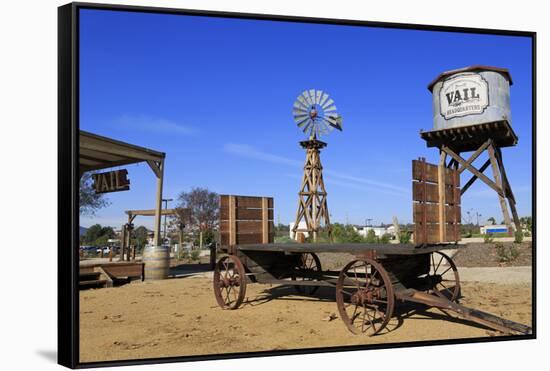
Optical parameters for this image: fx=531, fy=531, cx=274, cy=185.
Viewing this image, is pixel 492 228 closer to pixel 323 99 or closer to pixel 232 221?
pixel 323 99

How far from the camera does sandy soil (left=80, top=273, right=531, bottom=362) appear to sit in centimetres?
621

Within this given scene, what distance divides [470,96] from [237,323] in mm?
9580

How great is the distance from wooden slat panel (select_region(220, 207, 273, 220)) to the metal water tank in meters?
6.42

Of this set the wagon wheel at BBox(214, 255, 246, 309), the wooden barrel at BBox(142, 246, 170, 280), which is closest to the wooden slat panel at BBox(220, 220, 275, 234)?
the wagon wheel at BBox(214, 255, 246, 309)

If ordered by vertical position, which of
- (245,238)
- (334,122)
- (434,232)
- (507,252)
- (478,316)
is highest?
(334,122)

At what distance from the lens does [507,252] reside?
45.0ft

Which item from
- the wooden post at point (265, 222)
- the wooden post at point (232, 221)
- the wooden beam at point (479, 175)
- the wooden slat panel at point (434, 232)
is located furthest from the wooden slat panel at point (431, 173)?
the wooden beam at point (479, 175)

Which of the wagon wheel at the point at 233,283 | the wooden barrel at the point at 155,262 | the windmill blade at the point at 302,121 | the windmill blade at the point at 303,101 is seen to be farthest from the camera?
the windmill blade at the point at 302,121

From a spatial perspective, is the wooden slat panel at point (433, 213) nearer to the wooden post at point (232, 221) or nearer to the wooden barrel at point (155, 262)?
the wooden post at point (232, 221)

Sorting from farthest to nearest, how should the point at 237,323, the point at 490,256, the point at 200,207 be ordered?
the point at 200,207
the point at 490,256
the point at 237,323

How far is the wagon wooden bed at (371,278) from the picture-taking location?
637 cm

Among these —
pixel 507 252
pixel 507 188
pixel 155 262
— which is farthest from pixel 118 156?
pixel 507 188

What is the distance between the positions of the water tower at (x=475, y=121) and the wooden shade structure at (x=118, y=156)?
24.1ft

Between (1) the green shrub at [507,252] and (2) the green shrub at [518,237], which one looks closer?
(1) the green shrub at [507,252]
